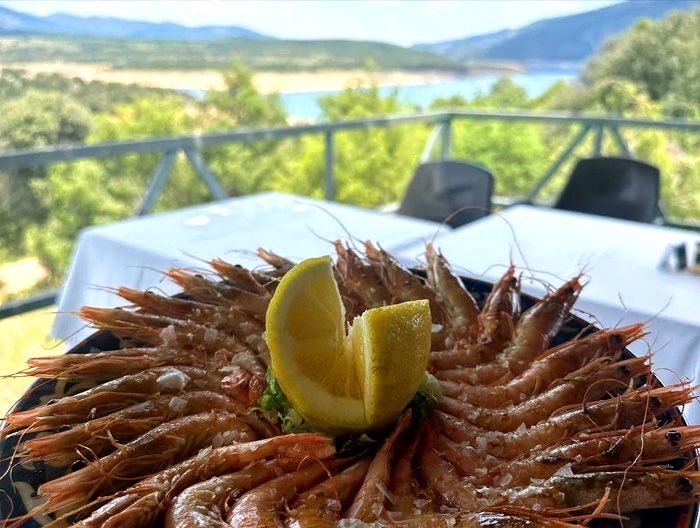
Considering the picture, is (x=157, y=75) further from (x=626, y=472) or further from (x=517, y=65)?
(x=626, y=472)

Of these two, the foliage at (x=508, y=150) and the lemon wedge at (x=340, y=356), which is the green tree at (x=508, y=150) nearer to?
the foliage at (x=508, y=150)

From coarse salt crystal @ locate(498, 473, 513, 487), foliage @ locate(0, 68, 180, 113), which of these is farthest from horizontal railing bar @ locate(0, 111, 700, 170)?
foliage @ locate(0, 68, 180, 113)

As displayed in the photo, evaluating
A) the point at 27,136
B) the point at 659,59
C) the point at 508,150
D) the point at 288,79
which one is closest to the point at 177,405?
the point at 27,136

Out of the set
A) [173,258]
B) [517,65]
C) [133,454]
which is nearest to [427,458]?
[133,454]

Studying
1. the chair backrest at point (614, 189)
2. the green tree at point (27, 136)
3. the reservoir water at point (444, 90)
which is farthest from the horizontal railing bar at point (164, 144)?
the reservoir water at point (444, 90)

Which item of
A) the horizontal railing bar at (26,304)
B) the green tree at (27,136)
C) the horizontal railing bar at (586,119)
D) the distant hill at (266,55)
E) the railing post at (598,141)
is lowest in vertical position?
the horizontal railing bar at (26,304)

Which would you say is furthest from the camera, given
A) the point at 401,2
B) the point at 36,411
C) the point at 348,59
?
the point at 348,59
